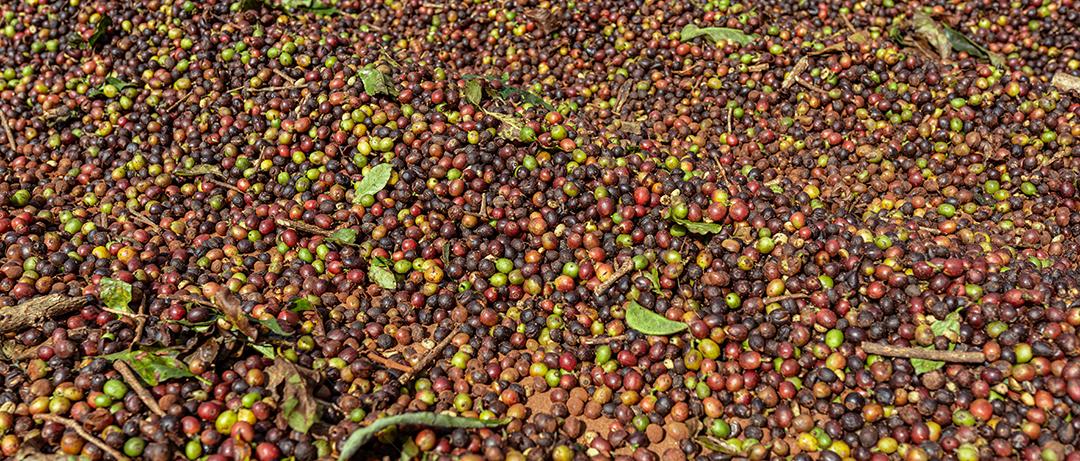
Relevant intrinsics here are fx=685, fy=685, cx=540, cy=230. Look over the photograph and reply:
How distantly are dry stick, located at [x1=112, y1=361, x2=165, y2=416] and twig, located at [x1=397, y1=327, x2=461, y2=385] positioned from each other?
1.50m

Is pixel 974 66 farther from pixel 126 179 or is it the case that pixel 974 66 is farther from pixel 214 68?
pixel 126 179

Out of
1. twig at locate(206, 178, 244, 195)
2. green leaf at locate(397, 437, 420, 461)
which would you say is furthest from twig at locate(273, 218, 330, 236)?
green leaf at locate(397, 437, 420, 461)

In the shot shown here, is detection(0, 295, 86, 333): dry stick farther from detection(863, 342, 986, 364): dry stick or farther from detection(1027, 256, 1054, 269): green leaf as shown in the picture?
detection(1027, 256, 1054, 269): green leaf

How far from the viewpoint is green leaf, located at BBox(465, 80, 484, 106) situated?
6.53 m

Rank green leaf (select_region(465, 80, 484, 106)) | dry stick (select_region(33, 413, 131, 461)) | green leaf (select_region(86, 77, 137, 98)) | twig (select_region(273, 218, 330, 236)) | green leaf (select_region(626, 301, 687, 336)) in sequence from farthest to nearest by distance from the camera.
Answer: green leaf (select_region(86, 77, 137, 98))
green leaf (select_region(465, 80, 484, 106))
twig (select_region(273, 218, 330, 236))
green leaf (select_region(626, 301, 687, 336))
dry stick (select_region(33, 413, 131, 461))

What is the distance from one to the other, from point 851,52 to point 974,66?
120cm

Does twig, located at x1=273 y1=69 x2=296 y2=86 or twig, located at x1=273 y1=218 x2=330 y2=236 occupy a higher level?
twig, located at x1=273 y1=69 x2=296 y2=86

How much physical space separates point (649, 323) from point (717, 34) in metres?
4.36

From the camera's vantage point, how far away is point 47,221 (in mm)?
6047

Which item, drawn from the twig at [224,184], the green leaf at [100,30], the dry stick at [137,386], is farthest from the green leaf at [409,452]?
the green leaf at [100,30]

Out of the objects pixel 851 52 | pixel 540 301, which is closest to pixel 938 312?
pixel 540 301

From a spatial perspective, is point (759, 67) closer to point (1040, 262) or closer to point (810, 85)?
point (810, 85)

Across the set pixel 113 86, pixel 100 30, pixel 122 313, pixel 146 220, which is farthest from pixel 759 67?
pixel 100 30

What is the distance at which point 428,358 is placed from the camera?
16.3 ft
